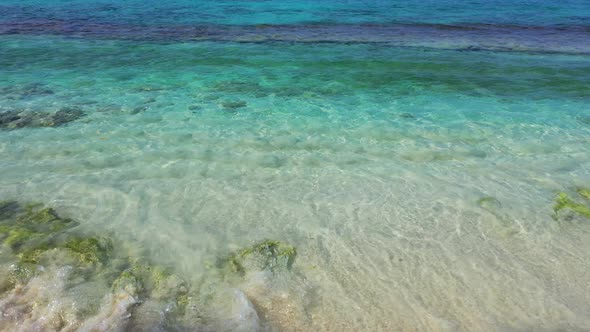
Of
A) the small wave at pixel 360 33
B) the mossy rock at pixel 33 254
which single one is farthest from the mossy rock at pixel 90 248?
the small wave at pixel 360 33

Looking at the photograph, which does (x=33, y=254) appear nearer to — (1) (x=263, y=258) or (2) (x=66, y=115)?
(1) (x=263, y=258)

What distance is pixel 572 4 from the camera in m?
34.1

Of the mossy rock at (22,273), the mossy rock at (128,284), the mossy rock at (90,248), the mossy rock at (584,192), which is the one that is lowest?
the mossy rock at (90,248)

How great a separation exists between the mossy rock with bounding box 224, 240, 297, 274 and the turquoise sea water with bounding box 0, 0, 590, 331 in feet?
0.43

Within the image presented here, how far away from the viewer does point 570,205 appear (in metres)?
6.81

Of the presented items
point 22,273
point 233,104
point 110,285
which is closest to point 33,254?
point 22,273

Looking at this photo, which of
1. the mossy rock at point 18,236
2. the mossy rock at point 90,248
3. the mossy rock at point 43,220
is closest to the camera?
the mossy rock at point 90,248

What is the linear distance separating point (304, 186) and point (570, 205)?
13.8ft

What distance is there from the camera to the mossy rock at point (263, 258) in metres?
5.30

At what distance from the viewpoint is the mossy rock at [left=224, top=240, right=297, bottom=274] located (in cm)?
530

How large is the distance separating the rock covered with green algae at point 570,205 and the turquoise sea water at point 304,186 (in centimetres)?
10

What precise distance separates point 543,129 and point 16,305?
34.5 ft

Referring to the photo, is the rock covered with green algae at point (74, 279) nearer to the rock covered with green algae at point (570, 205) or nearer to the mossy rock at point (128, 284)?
the mossy rock at point (128, 284)

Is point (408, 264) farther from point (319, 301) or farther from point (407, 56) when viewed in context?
point (407, 56)
